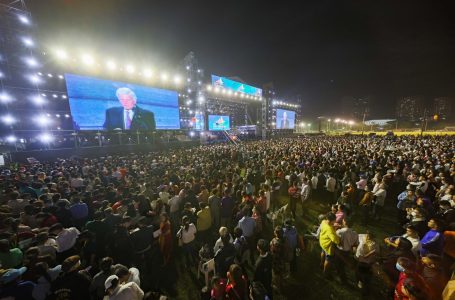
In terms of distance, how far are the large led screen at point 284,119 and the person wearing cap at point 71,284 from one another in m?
57.6

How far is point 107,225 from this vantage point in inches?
174

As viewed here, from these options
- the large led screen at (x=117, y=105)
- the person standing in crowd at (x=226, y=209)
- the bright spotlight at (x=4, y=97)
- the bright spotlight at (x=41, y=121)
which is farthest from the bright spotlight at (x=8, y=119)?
the person standing in crowd at (x=226, y=209)

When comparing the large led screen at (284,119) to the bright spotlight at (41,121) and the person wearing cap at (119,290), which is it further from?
the person wearing cap at (119,290)

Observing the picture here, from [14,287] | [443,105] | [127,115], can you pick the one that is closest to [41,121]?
[127,115]

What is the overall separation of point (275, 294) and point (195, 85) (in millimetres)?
31398

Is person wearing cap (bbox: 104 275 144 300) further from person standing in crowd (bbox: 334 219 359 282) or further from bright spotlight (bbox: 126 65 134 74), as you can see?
bright spotlight (bbox: 126 65 134 74)

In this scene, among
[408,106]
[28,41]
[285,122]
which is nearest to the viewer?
[28,41]

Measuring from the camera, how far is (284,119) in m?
60.3

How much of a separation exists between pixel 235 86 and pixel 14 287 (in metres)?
43.8

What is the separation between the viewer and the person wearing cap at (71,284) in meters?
2.71

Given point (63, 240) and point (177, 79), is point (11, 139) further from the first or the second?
point (63, 240)

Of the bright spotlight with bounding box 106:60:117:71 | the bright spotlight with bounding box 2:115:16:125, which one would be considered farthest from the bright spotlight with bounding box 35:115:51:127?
the bright spotlight with bounding box 106:60:117:71

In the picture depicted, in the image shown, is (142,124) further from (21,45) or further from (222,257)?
(222,257)

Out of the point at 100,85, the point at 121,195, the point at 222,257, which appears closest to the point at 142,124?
the point at 100,85
